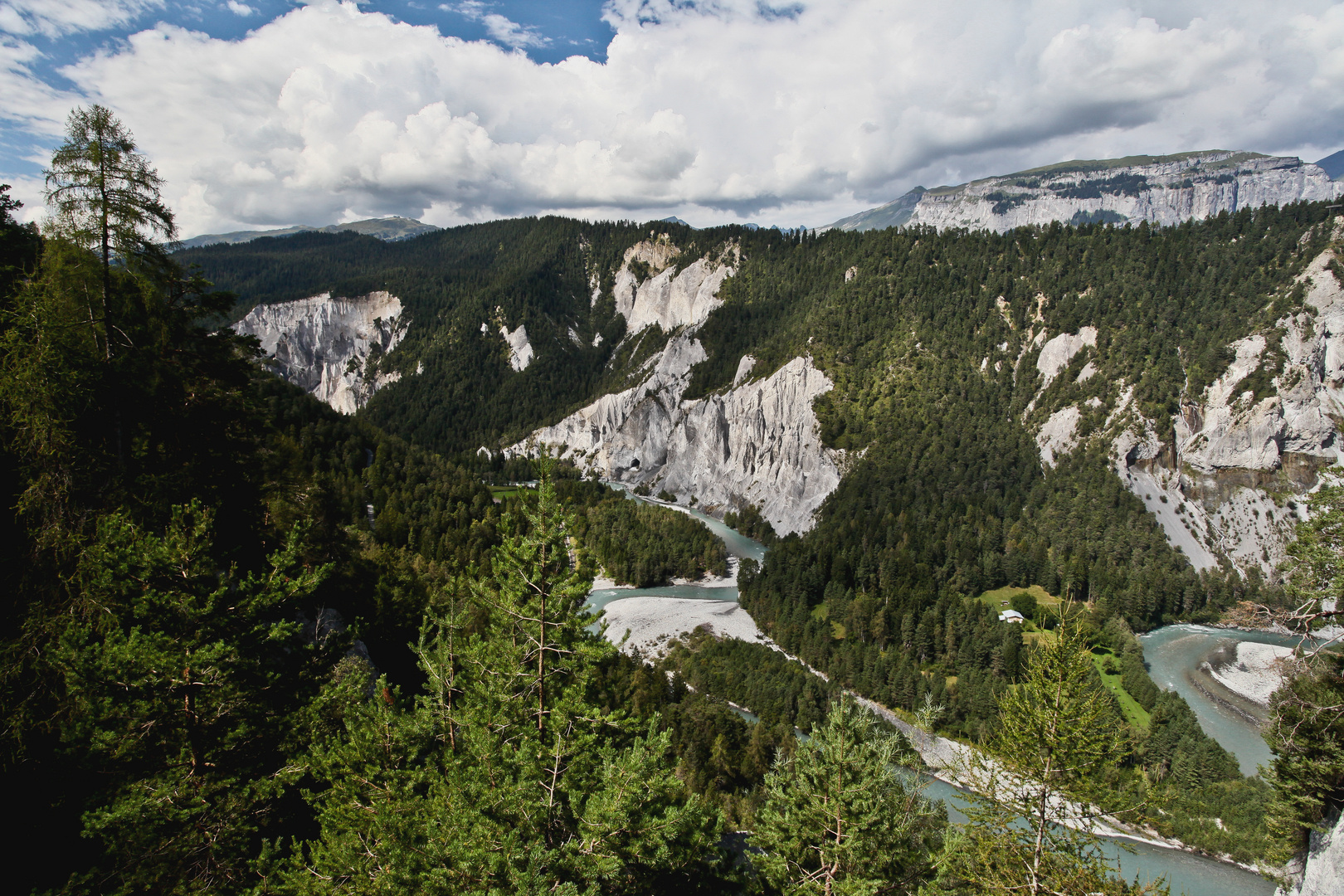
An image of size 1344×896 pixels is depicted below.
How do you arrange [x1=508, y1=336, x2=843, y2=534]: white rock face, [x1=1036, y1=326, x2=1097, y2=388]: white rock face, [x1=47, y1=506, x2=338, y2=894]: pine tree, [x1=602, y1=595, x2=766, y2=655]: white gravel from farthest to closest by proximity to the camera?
[x1=508, y1=336, x2=843, y2=534]: white rock face < [x1=1036, y1=326, x2=1097, y2=388]: white rock face < [x1=602, y1=595, x2=766, y2=655]: white gravel < [x1=47, y1=506, x2=338, y2=894]: pine tree

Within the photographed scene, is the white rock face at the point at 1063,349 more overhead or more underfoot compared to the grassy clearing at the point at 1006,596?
more overhead

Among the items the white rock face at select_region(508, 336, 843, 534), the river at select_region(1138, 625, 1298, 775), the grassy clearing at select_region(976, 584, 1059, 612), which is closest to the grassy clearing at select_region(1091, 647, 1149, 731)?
the river at select_region(1138, 625, 1298, 775)

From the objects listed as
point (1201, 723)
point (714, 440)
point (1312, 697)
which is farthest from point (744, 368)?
point (1312, 697)

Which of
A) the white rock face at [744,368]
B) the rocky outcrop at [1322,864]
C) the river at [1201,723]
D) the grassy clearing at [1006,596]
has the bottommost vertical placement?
the river at [1201,723]

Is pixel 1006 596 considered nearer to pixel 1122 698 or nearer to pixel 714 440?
pixel 1122 698

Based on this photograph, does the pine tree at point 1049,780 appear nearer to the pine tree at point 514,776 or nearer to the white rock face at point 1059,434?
the pine tree at point 514,776

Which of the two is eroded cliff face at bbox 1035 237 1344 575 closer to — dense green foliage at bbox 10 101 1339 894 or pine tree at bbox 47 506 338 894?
dense green foliage at bbox 10 101 1339 894

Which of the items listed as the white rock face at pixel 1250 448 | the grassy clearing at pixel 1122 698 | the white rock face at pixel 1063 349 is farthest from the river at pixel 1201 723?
the white rock face at pixel 1063 349
